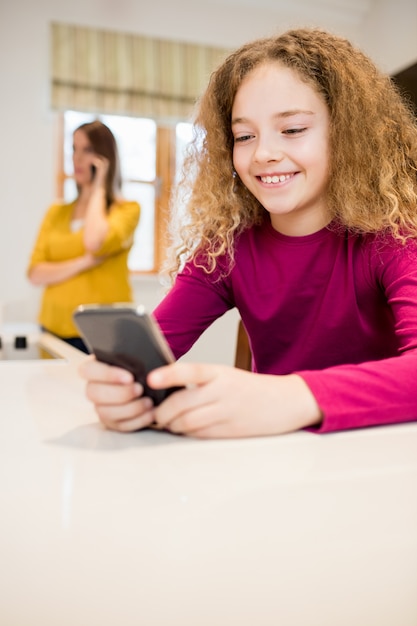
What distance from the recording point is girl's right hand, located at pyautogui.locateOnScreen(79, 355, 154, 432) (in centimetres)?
63

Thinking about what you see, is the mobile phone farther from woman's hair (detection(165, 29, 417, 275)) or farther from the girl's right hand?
woman's hair (detection(165, 29, 417, 275))

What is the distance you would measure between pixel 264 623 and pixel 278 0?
4.84 meters

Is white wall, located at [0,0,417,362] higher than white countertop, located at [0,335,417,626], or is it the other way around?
white wall, located at [0,0,417,362]

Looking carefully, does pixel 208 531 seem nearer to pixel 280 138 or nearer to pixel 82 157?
pixel 280 138

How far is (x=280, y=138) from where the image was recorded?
3.25 ft

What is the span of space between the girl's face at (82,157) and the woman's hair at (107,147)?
0.05 ft

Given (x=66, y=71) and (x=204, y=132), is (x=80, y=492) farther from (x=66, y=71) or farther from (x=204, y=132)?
(x=66, y=71)

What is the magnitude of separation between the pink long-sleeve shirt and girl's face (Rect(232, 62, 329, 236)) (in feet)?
0.29

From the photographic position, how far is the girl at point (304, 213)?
98 cm

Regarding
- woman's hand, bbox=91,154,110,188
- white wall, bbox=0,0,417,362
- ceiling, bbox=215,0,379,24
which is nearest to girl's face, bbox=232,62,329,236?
woman's hand, bbox=91,154,110,188

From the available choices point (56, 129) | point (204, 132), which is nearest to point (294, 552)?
point (204, 132)

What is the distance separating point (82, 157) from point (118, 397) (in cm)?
200

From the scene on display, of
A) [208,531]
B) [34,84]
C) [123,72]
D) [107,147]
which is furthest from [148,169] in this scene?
[208,531]

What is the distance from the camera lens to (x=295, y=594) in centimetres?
33
